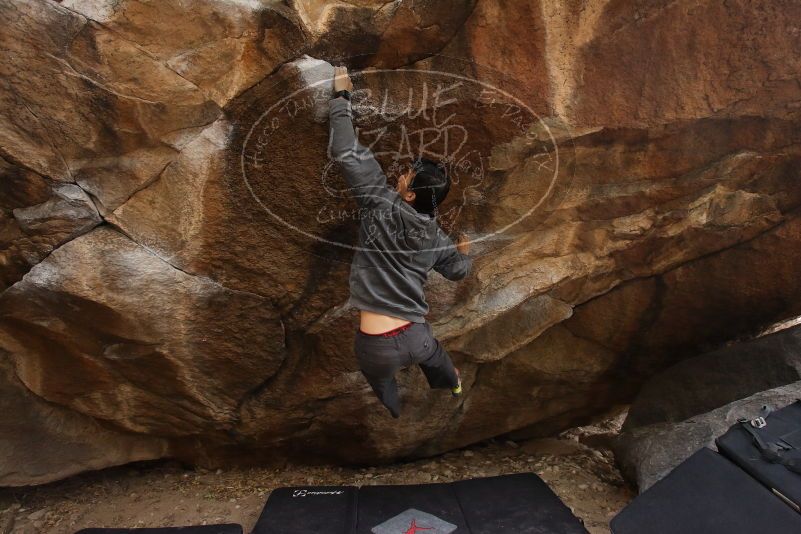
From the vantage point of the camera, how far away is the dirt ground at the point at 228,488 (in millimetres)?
3102

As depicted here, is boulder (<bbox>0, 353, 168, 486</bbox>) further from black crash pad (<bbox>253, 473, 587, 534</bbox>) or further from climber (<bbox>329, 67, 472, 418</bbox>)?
climber (<bbox>329, 67, 472, 418</bbox>)

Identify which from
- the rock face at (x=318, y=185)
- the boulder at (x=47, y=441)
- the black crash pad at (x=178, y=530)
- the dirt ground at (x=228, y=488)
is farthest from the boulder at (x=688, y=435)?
the boulder at (x=47, y=441)

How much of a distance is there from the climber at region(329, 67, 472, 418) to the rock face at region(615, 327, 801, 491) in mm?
1485

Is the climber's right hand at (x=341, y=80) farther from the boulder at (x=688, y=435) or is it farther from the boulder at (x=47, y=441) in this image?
the boulder at (x=688, y=435)

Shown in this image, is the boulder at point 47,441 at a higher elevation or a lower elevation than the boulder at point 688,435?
higher

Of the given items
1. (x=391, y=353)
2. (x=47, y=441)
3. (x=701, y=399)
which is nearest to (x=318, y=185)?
(x=391, y=353)

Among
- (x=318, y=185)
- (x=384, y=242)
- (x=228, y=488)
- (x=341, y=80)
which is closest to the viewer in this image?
(x=341, y=80)

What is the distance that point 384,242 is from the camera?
7.59 ft

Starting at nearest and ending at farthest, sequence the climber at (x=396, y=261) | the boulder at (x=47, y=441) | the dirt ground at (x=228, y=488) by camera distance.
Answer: the climber at (x=396, y=261) → the boulder at (x=47, y=441) → the dirt ground at (x=228, y=488)

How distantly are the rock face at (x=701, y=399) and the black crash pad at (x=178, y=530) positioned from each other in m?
2.10

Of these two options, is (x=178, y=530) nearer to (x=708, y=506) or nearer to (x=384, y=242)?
(x=384, y=242)

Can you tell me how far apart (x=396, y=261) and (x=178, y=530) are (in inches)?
71.7

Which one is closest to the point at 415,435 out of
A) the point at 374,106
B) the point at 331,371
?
the point at 331,371

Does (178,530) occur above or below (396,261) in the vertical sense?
below
